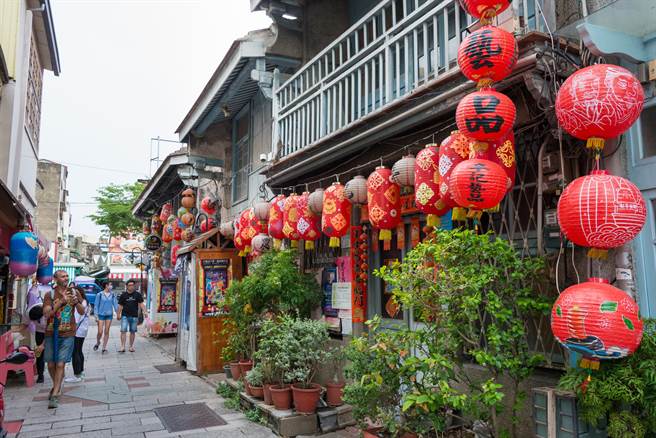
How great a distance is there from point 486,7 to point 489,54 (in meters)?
0.55

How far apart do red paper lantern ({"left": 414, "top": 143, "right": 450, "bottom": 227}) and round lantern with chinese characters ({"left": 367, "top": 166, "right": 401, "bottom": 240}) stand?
2.81ft

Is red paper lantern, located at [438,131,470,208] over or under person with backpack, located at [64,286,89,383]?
over

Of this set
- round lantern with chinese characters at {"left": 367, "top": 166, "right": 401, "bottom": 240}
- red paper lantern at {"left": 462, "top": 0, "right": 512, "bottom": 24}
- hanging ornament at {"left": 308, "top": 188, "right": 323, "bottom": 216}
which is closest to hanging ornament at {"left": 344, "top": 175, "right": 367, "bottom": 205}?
round lantern with chinese characters at {"left": 367, "top": 166, "right": 401, "bottom": 240}

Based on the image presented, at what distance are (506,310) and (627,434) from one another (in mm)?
1143

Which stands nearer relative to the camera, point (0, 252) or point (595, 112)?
point (595, 112)

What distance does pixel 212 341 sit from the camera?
36.4 ft

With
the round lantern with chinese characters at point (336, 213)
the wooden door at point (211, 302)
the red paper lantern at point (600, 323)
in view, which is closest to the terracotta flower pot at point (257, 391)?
the round lantern with chinese characters at point (336, 213)

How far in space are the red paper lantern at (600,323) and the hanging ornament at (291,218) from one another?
4.84m

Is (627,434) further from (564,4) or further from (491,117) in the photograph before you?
(564,4)

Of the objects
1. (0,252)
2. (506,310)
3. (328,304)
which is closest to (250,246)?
(328,304)

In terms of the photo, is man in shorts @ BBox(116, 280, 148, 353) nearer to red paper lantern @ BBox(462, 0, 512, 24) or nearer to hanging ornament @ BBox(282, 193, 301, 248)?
hanging ornament @ BBox(282, 193, 301, 248)

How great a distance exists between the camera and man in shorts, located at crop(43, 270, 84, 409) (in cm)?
811

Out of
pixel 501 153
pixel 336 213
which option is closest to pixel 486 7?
pixel 501 153

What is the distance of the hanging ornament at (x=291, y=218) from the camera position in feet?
25.6
